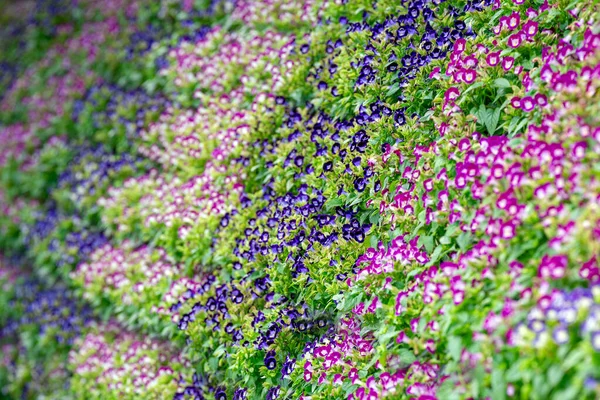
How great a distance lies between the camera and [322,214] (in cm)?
394

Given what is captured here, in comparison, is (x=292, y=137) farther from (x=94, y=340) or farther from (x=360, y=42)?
(x=94, y=340)

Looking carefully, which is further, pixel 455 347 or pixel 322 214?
pixel 322 214

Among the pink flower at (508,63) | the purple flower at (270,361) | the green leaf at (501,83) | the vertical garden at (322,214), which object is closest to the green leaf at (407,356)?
the vertical garden at (322,214)

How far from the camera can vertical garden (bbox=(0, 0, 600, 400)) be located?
8.61 feet

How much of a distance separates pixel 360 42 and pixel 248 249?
1708 mm

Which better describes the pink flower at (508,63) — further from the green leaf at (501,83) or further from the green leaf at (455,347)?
the green leaf at (455,347)

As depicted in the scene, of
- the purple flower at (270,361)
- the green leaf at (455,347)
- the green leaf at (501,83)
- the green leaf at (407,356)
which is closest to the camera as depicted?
the green leaf at (455,347)

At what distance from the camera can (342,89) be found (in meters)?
4.34

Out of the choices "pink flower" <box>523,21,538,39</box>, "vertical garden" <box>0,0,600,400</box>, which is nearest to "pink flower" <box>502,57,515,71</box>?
"vertical garden" <box>0,0,600,400</box>

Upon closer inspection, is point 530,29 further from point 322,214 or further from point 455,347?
point 455,347

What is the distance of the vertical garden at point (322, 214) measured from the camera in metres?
2.62

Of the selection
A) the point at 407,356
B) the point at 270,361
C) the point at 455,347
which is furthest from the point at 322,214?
the point at 455,347

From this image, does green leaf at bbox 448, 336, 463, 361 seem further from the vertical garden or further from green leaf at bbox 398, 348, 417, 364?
green leaf at bbox 398, 348, 417, 364

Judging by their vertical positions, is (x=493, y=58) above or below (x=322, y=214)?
above
